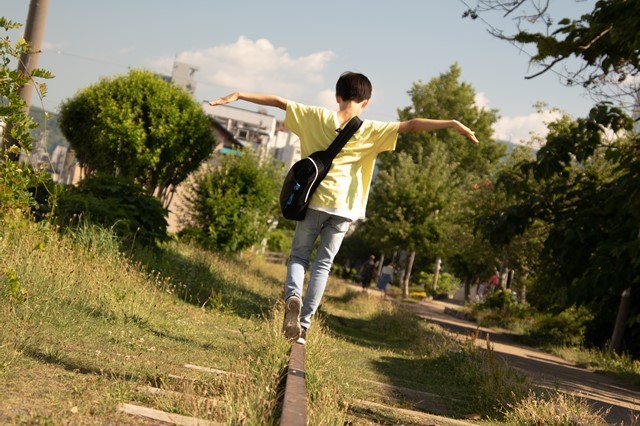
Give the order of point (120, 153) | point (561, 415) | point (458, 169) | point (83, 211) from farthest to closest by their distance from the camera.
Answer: point (458, 169) < point (120, 153) < point (83, 211) < point (561, 415)

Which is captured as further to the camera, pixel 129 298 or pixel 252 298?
pixel 252 298

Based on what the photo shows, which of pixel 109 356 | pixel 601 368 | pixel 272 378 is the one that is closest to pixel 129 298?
pixel 109 356

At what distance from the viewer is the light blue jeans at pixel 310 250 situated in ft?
20.8

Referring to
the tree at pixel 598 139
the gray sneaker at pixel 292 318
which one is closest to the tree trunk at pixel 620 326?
the tree at pixel 598 139

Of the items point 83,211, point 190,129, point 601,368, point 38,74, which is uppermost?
point 190,129

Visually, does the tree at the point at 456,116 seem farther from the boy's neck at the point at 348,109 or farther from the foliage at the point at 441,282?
the boy's neck at the point at 348,109

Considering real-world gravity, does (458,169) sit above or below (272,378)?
above

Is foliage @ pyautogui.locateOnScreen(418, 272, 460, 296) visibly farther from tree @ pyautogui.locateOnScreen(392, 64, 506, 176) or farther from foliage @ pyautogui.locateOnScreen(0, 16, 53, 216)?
foliage @ pyautogui.locateOnScreen(0, 16, 53, 216)

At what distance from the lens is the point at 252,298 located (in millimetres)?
15250

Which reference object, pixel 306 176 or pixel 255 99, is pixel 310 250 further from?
pixel 255 99

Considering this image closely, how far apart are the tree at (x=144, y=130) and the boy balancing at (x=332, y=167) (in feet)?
67.1

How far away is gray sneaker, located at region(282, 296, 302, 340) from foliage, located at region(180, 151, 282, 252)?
64.8 feet

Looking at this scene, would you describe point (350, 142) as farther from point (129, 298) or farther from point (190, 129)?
point (190, 129)

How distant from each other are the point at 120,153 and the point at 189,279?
46.1ft
